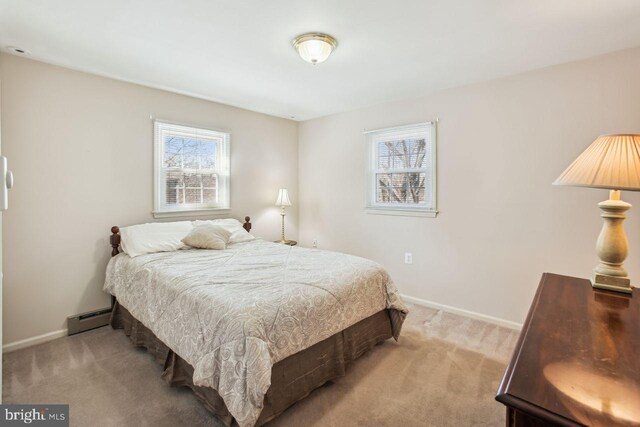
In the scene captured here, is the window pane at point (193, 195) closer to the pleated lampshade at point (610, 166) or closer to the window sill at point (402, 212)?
the window sill at point (402, 212)

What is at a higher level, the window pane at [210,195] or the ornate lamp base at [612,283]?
the window pane at [210,195]

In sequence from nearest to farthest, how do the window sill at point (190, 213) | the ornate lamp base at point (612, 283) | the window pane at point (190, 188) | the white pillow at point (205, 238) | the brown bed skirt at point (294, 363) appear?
the ornate lamp base at point (612, 283)
the brown bed skirt at point (294, 363)
the white pillow at point (205, 238)
the window sill at point (190, 213)
the window pane at point (190, 188)

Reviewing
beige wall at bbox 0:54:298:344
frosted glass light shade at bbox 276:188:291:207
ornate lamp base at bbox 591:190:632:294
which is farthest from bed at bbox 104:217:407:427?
frosted glass light shade at bbox 276:188:291:207

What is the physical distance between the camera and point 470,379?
2158 mm

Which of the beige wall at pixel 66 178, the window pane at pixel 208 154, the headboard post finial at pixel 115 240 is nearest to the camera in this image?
the beige wall at pixel 66 178

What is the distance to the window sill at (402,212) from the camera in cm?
350

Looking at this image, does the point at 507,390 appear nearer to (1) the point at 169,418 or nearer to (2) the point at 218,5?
(1) the point at 169,418

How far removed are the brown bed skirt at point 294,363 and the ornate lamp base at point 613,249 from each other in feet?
4.71

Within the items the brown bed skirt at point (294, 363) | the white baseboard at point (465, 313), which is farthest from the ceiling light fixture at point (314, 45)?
the white baseboard at point (465, 313)

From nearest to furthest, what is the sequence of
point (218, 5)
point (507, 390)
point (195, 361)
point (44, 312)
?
point (507, 390), point (195, 361), point (218, 5), point (44, 312)

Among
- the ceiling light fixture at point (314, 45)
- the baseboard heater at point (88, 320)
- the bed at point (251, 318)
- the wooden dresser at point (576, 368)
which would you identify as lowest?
the baseboard heater at point (88, 320)

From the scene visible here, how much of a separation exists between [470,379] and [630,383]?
→ 1.63m

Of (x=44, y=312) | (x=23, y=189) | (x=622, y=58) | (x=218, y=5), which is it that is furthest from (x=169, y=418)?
(x=622, y=58)

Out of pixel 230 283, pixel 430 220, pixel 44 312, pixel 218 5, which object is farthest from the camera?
pixel 430 220
